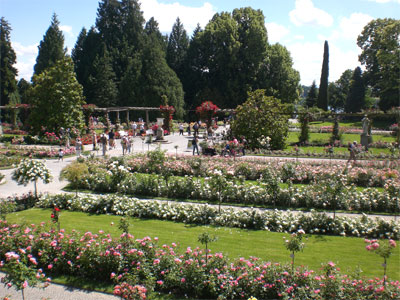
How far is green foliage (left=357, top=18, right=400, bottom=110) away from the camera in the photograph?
34.8 metres

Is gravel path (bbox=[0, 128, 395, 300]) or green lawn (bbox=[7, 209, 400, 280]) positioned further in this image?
green lawn (bbox=[7, 209, 400, 280])

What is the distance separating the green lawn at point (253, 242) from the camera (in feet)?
23.7

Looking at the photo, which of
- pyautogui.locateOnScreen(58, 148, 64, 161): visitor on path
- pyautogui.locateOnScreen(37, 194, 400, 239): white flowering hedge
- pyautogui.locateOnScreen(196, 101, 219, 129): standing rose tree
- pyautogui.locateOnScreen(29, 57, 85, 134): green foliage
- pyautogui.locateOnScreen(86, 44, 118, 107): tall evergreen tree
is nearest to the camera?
pyautogui.locateOnScreen(37, 194, 400, 239): white flowering hedge

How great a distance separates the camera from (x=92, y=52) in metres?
47.9

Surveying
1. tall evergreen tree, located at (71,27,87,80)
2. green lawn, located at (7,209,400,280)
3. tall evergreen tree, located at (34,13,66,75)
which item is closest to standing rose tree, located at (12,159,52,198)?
green lawn, located at (7,209,400,280)

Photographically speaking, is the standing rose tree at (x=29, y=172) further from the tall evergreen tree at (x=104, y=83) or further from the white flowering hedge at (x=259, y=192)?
the tall evergreen tree at (x=104, y=83)

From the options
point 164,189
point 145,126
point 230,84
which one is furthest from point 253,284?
point 230,84

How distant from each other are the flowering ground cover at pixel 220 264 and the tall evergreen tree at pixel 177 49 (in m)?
42.9

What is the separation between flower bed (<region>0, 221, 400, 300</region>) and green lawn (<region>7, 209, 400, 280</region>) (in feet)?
1.80

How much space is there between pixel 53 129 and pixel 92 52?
24815mm

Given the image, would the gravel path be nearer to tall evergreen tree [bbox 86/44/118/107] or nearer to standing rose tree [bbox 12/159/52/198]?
standing rose tree [bbox 12/159/52/198]

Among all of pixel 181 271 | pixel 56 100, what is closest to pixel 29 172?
pixel 181 271

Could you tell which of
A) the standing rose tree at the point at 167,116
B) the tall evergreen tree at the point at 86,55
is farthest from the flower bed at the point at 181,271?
the tall evergreen tree at the point at 86,55

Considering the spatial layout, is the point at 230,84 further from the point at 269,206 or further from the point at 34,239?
the point at 34,239
